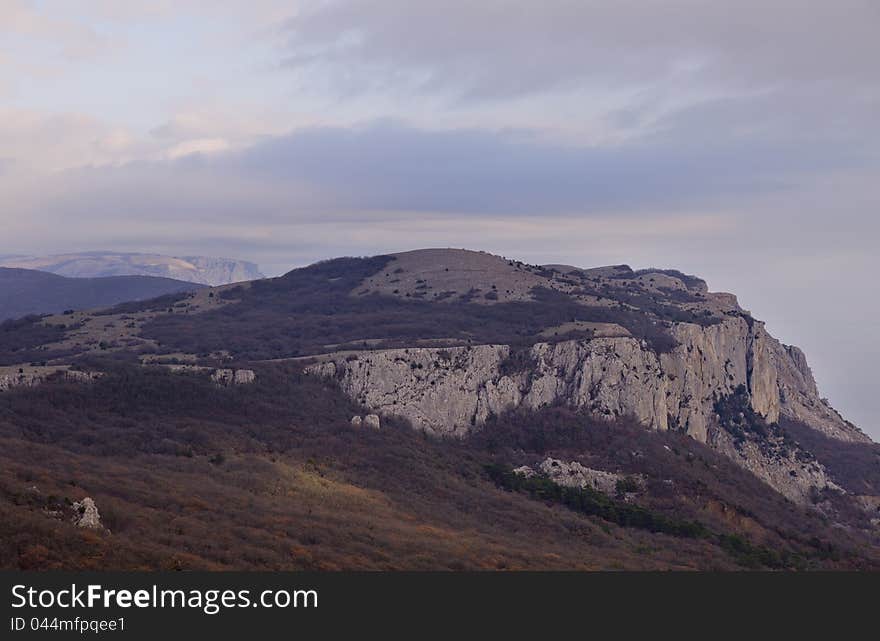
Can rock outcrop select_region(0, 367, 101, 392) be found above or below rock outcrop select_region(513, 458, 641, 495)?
above

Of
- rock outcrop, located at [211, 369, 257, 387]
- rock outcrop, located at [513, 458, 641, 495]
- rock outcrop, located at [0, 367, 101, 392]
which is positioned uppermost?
rock outcrop, located at [211, 369, 257, 387]

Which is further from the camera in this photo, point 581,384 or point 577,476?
point 581,384

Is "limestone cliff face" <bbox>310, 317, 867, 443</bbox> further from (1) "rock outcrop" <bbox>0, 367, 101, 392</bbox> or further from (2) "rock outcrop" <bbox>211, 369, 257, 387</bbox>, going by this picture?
(1) "rock outcrop" <bbox>0, 367, 101, 392</bbox>

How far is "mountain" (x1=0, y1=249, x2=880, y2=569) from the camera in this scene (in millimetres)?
45906

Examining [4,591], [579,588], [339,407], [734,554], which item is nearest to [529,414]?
[339,407]

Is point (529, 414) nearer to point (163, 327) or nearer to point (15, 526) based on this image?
point (163, 327)

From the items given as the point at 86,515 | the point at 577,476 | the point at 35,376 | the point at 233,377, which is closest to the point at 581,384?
the point at 577,476

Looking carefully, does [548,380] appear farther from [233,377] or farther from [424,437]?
[233,377]

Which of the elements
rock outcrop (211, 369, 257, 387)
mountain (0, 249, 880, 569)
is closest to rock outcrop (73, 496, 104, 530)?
mountain (0, 249, 880, 569)

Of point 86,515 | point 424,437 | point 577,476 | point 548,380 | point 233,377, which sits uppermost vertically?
point 548,380

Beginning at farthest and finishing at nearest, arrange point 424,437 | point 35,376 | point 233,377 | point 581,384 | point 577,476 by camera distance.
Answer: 1. point 581,384
2. point 424,437
3. point 233,377
4. point 577,476
5. point 35,376

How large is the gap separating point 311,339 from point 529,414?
117 ft

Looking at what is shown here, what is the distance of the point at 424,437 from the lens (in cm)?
8562

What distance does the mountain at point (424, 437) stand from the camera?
45.9 metres
